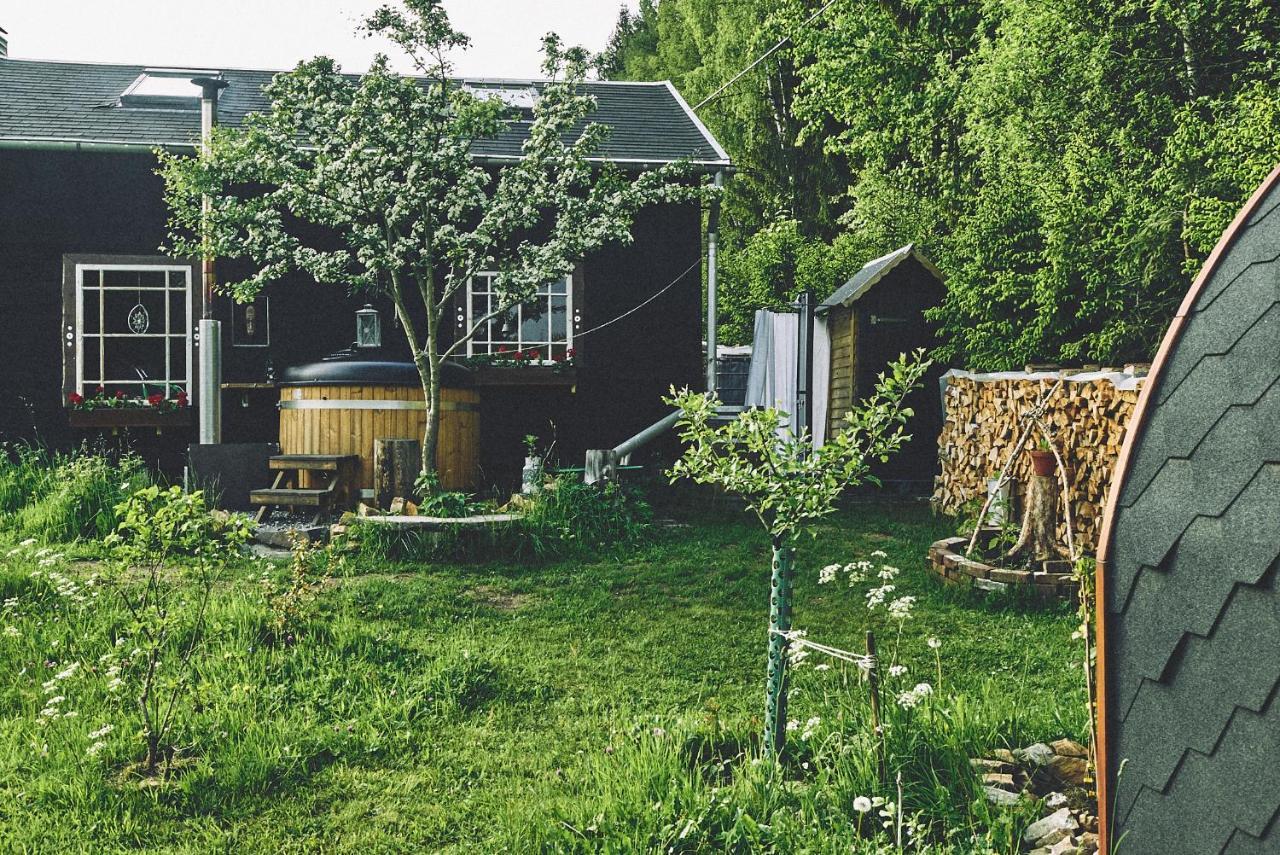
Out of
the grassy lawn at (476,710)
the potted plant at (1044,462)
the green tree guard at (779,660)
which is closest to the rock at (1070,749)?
the grassy lawn at (476,710)

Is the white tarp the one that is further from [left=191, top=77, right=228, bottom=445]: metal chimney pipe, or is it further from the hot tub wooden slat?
[left=191, top=77, right=228, bottom=445]: metal chimney pipe

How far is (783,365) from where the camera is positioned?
11914 millimetres

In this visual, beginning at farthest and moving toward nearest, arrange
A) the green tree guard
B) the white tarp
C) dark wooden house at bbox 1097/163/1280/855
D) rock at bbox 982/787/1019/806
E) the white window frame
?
the white tarp, the white window frame, the green tree guard, rock at bbox 982/787/1019/806, dark wooden house at bbox 1097/163/1280/855

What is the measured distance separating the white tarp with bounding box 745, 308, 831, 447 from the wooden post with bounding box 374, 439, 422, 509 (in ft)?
16.3

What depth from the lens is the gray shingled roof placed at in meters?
10.1

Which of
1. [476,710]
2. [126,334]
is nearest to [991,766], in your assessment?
[476,710]

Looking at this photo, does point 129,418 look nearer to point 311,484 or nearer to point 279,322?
point 279,322

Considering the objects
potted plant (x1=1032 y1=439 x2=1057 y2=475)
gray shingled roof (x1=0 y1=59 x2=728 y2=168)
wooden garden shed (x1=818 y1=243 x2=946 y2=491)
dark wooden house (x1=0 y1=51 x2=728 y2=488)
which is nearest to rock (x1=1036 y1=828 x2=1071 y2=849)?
potted plant (x1=1032 y1=439 x2=1057 y2=475)

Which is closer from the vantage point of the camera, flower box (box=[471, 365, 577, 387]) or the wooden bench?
the wooden bench

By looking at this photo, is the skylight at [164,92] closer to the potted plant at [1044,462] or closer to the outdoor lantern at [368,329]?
the outdoor lantern at [368,329]

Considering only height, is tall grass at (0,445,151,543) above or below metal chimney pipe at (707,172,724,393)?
below

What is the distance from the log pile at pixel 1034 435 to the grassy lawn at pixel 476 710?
1.40m

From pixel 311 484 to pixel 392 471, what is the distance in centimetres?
77

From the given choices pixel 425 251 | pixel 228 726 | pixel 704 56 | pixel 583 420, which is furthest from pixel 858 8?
pixel 228 726
